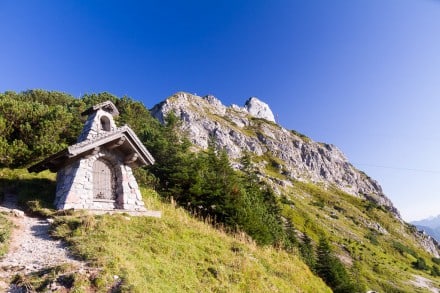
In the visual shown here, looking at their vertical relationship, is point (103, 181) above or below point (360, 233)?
above

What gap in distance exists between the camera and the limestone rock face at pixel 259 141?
5517 inches

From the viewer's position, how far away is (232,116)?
18512 centimetres

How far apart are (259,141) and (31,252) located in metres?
158

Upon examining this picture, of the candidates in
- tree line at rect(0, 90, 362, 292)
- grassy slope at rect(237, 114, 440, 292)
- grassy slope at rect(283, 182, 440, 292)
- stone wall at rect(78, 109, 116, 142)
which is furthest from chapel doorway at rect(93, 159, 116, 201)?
grassy slope at rect(283, 182, 440, 292)

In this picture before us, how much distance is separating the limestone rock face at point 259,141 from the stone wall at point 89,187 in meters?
102

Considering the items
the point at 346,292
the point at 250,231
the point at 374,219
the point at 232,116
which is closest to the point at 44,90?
the point at 250,231

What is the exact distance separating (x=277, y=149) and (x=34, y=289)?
161 m

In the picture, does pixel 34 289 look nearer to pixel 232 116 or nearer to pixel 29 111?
pixel 29 111

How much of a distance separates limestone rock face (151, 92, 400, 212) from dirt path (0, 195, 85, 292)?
10720 centimetres

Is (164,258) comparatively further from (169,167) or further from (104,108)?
(169,167)

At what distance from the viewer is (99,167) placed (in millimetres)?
16734

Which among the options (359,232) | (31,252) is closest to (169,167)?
(31,252)

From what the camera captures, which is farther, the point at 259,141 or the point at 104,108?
the point at 259,141

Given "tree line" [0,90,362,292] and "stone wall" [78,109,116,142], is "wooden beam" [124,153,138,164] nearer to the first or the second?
"stone wall" [78,109,116,142]
